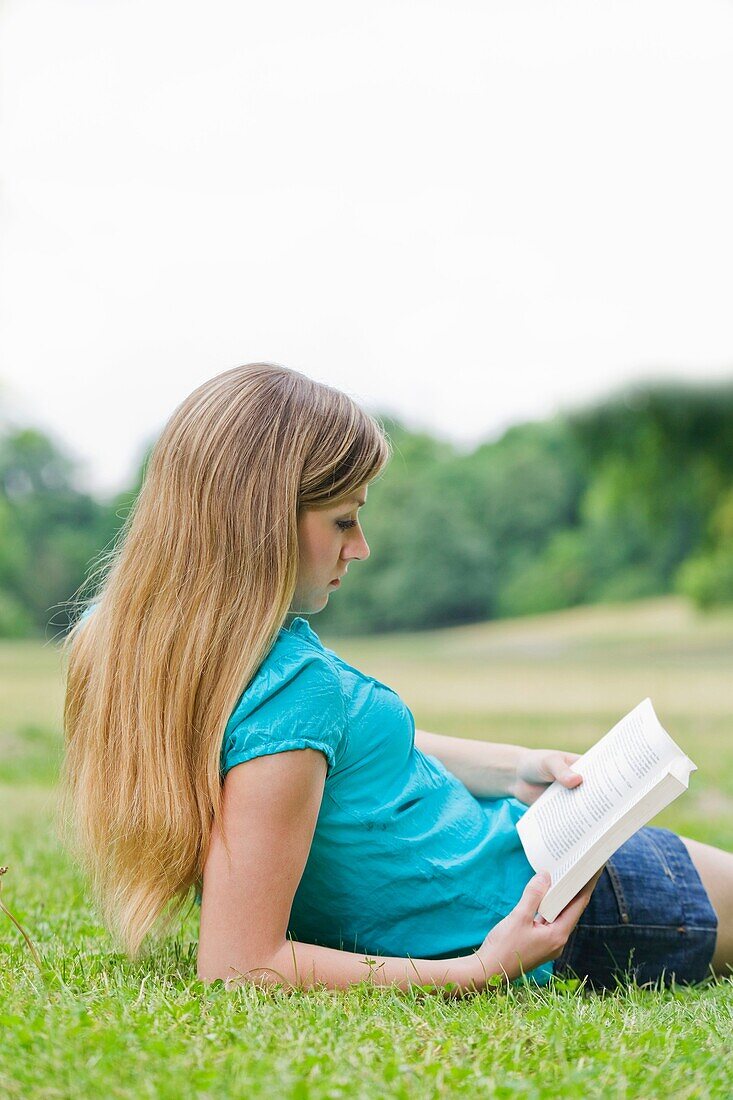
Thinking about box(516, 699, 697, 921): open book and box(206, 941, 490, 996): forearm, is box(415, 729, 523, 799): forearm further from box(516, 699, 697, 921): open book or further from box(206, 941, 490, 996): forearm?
box(206, 941, 490, 996): forearm

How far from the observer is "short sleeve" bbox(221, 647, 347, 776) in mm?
1701

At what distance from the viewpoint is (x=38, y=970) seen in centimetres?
186

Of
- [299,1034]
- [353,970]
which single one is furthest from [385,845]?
[299,1034]

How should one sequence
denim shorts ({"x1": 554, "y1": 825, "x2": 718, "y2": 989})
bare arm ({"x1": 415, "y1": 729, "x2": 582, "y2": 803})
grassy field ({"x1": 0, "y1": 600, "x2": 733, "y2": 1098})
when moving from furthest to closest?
bare arm ({"x1": 415, "y1": 729, "x2": 582, "y2": 803}) < denim shorts ({"x1": 554, "y1": 825, "x2": 718, "y2": 989}) < grassy field ({"x1": 0, "y1": 600, "x2": 733, "y2": 1098})

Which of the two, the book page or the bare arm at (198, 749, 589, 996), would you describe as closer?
the bare arm at (198, 749, 589, 996)

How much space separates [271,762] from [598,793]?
1.79 ft

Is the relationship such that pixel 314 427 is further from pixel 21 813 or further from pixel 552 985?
pixel 21 813

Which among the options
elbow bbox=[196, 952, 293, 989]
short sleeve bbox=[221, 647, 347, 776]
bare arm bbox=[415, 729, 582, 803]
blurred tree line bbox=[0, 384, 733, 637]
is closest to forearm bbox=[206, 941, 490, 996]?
elbow bbox=[196, 952, 293, 989]

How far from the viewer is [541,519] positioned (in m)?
23.3

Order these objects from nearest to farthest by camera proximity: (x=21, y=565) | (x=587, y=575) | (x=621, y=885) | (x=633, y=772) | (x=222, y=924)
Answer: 1. (x=222, y=924)
2. (x=633, y=772)
3. (x=621, y=885)
4. (x=21, y=565)
5. (x=587, y=575)

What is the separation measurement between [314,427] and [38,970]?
3.20 ft

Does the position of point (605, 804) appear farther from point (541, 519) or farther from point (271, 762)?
point (541, 519)

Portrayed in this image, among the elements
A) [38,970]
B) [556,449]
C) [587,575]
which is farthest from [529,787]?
[556,449]

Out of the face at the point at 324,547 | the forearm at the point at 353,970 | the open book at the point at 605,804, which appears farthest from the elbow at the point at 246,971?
the face at the point at 324,547
